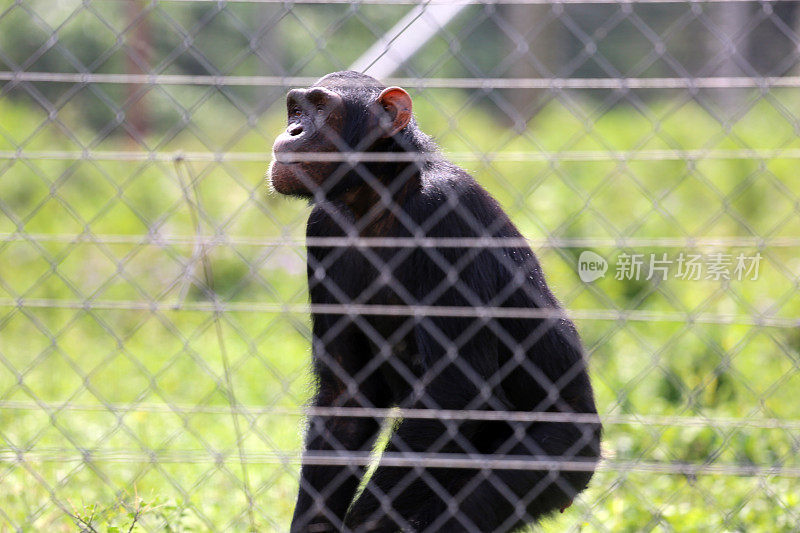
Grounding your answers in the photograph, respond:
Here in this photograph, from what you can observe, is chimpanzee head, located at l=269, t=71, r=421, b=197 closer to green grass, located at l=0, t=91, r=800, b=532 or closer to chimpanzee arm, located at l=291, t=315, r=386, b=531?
green grass, located at l=0, t=91, r=800, b=532

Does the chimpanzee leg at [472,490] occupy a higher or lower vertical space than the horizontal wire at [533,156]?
lower

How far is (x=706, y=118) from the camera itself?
7.53m

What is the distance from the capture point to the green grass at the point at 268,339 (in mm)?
2836

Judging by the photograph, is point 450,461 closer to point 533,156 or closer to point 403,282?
point 403,282

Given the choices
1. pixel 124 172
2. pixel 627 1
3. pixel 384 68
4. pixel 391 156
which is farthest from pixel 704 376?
pixel 124 172

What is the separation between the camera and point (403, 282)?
295 centimetres

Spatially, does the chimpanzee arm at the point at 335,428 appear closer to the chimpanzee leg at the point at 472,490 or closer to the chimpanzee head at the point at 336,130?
the chimpanzee leg at the point at 472,490

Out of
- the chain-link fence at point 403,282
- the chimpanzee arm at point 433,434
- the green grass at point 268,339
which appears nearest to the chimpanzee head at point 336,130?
the chain-link fence at point 403,282

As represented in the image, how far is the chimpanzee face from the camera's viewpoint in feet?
9.85

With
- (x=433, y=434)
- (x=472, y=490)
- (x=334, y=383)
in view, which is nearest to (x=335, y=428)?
(x=334, y=383)

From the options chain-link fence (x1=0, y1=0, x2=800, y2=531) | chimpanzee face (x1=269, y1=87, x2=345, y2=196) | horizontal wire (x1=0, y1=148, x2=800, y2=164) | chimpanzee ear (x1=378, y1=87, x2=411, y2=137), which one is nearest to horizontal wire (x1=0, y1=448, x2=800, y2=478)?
chain-link fence (x1=0, y1=0, x2=800, y2=531)

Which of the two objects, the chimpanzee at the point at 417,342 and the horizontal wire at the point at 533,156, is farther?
the chimpanzee at the point at 417,342

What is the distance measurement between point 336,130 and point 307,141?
0.11 meters

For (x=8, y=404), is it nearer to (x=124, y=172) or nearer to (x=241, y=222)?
(x=241, y=222)
